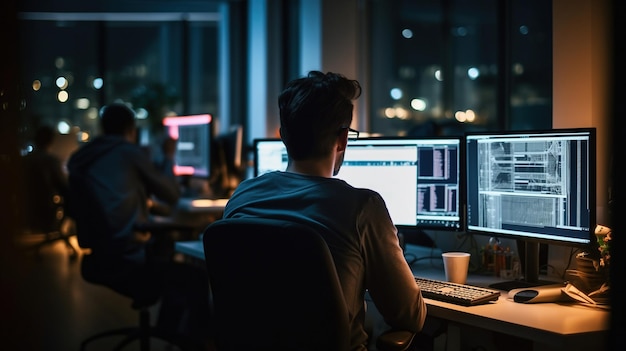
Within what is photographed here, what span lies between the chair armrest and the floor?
85cm

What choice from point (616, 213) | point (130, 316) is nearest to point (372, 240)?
point (616, 213)

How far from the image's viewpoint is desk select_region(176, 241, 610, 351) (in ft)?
6.31

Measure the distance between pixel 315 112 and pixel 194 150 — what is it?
336cm

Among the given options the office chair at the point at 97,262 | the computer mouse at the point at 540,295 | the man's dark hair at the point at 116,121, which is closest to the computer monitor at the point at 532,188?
the computer mouse at the point at 540,295

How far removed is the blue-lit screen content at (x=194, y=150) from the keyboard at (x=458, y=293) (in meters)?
2.93

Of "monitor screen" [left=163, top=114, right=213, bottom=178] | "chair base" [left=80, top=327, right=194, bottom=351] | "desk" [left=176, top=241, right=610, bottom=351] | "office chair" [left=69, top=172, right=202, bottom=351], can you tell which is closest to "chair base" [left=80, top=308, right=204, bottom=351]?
"chair base" [left=80, top=327, right=194, bottom=351]

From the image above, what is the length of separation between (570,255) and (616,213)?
170 centimetres

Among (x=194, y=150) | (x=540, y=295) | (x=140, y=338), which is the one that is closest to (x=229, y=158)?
(x=194, y=150)

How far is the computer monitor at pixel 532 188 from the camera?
227 cm

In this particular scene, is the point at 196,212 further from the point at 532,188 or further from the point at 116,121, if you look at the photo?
the point at 532,188

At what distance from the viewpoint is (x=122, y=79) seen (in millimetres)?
11180

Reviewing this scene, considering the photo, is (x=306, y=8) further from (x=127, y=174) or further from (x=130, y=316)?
(x=130, y=316)

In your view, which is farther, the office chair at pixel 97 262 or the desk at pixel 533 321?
the office chair at pixel 97 262

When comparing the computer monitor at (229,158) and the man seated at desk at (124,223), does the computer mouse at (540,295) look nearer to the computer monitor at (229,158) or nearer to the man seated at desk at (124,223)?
the man seated at desk at (124,223)
